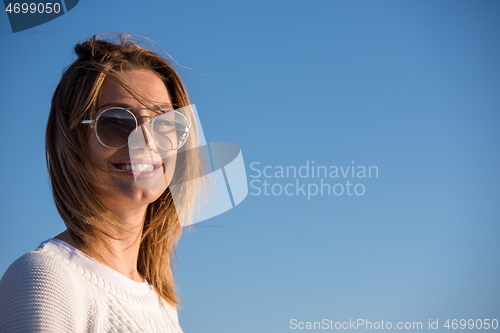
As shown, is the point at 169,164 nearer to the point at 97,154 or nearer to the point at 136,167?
the point at 136,167

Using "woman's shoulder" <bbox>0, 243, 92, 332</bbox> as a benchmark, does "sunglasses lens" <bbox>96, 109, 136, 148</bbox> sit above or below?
above

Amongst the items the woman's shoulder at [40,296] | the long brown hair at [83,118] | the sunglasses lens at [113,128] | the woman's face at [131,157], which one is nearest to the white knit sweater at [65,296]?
the woman's shoulder at [40,296]

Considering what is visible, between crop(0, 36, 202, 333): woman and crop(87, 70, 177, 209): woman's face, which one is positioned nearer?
crop(0, 36, 202, 333): woman

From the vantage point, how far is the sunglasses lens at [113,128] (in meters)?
1.81

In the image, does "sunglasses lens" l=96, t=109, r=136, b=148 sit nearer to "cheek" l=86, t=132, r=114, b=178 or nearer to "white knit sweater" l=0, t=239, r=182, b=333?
"cheek" l=86, t=132, r=114, b=178

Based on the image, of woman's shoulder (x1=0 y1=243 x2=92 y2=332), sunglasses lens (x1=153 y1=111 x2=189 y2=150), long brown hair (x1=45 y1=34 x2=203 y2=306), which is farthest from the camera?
sunglasses lens (x1=153 y1=111 x2=189 y2=150)

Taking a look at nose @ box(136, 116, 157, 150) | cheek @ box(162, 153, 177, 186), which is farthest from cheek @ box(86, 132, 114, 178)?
cheek @ box(162, 153, 177, 186)

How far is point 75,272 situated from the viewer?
5.32 ft

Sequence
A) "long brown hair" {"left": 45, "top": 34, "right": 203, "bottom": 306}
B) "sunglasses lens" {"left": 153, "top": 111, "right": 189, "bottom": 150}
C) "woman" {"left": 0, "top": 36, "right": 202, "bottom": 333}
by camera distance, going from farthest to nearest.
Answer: "sunglasses lens" {"left": 153, "top": 111, "right": 189, "bottom": 150} → "long brown hair" {"left": 45, "top": 34, "right": 203, "bottom": 306} → "woman" {"left": 0, "top": 36, "right": 202, "bottom": 333}

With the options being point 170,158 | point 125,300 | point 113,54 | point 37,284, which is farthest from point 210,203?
point 37,284

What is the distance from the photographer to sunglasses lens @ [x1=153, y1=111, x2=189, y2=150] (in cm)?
198

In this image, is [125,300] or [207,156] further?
[207,156]

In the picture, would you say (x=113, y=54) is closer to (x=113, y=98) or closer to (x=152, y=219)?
(x=113, y=98)

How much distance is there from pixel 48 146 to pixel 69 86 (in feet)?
0.98
